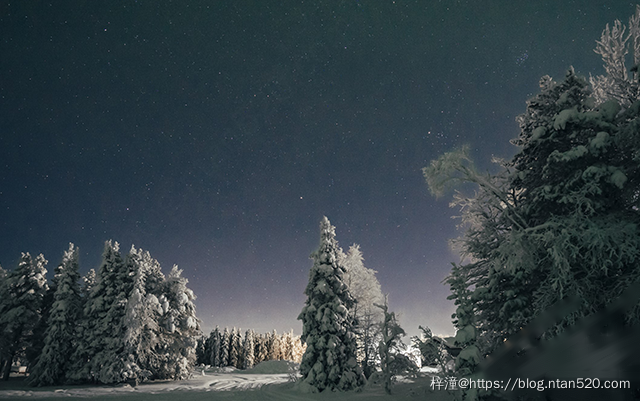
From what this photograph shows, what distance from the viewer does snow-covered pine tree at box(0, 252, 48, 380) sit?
2827 centimetres

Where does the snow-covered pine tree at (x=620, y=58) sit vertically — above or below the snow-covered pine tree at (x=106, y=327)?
above

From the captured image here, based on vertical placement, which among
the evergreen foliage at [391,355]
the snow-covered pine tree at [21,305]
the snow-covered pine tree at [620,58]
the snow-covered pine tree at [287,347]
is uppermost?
the snow-covered pine tree at [620,58]

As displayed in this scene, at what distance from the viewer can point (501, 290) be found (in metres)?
12.5

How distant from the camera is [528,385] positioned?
7359 mm

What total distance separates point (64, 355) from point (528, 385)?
33.0 meters

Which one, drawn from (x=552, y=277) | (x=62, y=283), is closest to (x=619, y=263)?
(x=552, y=277)

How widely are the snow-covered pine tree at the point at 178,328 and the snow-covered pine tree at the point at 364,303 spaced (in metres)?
16.3

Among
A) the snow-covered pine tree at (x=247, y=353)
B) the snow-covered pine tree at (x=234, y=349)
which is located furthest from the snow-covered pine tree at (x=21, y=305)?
the snow-covered pine tree at (x=234, y=349)

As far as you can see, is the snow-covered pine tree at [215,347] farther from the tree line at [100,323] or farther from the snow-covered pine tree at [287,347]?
the tree line at [100,323]

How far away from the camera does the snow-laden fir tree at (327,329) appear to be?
70.4ft

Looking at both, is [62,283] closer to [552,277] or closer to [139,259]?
[139,259]

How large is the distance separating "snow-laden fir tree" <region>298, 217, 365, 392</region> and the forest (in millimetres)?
92

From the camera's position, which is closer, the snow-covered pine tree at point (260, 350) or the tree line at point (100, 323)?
the tree line at point (100, 323)

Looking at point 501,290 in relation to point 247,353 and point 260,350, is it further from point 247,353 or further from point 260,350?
point 260,350
